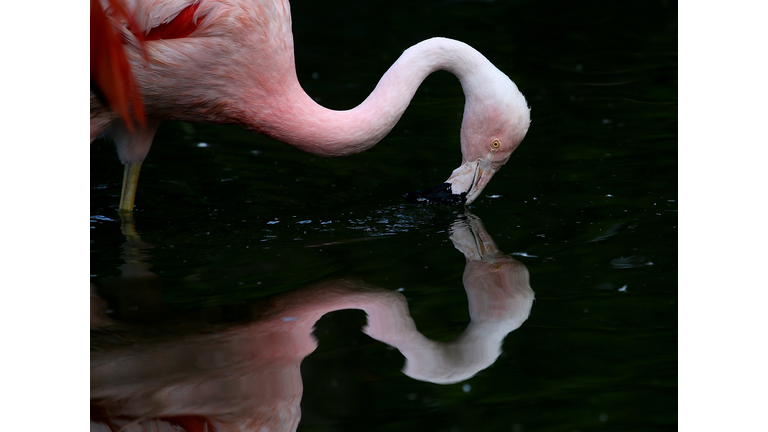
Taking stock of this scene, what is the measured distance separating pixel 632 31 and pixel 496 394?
22.0 feet

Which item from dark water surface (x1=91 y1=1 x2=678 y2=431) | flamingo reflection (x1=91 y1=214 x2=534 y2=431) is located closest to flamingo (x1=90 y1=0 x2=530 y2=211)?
dark water surface (x1=91 y1=1 x2=678 y2=431)

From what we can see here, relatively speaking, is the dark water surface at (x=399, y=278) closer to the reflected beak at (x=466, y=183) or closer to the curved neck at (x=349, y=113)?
the reflected beak at (x=466, y=183)

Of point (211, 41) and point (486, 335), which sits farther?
point (211, 41)

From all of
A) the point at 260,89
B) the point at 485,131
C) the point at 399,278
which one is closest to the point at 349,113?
the point at 260,89

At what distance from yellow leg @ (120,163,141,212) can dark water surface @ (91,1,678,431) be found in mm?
78

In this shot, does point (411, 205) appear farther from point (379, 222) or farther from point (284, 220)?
point (284, 220)

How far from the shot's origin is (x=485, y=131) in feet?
15.5

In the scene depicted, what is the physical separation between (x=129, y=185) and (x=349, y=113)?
135 centimetres

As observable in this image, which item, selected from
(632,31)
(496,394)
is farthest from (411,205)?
(632,31)

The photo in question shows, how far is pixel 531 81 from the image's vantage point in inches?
309

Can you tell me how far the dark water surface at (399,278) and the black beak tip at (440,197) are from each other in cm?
9

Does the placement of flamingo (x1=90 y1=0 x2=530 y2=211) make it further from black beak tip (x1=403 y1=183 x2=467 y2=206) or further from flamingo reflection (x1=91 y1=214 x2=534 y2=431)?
flamingo reflection (x1=91 y1=214 x2=534 y2=431)

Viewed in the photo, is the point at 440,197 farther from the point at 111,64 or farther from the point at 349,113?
the point at 111,64

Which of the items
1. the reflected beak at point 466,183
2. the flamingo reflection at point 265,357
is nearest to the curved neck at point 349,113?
the reflected beak at point 466,183
